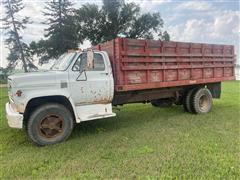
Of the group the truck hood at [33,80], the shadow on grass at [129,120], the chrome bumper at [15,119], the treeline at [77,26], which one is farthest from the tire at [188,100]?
the treeline at [77,26]

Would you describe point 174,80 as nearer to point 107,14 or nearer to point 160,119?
point 160,119

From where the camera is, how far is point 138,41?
7.03 meters

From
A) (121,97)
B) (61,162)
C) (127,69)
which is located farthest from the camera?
(121,97)

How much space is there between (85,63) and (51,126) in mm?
1689

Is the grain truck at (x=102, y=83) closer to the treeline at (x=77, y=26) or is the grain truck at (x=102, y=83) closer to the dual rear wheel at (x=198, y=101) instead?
the dual rear wheel at (x=198, y=101)

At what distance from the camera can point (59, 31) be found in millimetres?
34500

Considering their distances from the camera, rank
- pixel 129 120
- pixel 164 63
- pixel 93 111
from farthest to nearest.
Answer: pixel 129 120, pixel 164 63, pixel 93 111

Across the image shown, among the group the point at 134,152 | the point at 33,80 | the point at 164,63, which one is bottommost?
the point at 134,152

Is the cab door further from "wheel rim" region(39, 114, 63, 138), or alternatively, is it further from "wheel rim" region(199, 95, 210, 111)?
"wheel rim" region(199, 95, 210, 111)

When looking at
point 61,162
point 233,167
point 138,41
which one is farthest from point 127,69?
point 233,167

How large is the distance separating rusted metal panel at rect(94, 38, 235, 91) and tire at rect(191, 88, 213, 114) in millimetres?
415

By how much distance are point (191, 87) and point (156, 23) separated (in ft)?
94.3

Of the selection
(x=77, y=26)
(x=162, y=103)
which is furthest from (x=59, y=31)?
(x=162, y=103)

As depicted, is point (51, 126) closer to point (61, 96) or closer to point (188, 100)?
point (61, 96)
